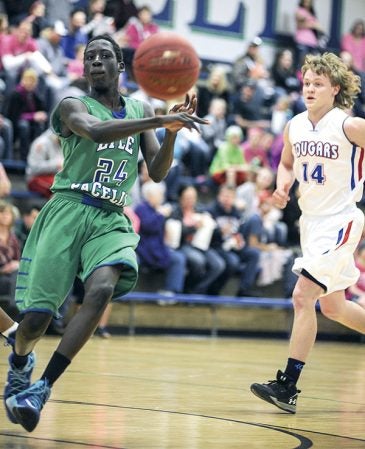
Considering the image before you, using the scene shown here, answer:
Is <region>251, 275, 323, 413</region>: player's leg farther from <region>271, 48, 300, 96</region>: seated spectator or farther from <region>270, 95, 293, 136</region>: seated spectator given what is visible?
<region>271, 48, 300, 96</region>: seated spectator

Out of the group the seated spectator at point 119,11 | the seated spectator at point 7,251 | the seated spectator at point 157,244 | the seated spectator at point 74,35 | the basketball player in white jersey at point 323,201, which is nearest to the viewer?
the basketball player in white jersey at point 323,201

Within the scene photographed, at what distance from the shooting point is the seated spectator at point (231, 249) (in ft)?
43.5

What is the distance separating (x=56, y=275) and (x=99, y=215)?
358 mm

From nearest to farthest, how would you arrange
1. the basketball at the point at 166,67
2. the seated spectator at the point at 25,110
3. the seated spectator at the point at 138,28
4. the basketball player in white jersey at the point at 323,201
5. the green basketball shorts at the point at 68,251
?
1. the green basketball shorts at the point at 68,251
2. the basketball player in white jersey at the point at 323,201
3. the basketball at the point at 166,67
4. the seated spectator at the point at 25,110
5. the seated spectator at the point at 138,28

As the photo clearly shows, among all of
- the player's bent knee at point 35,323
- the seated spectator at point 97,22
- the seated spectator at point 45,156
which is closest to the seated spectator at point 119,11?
the seated spectator at point 97,22

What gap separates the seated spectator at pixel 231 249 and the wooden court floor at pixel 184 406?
327cm

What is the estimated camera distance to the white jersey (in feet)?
20.2

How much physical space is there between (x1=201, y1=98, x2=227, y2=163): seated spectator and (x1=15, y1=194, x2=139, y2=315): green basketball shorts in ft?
33.3

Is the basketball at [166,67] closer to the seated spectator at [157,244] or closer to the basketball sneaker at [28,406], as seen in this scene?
the basketball sneaker at [28,406]

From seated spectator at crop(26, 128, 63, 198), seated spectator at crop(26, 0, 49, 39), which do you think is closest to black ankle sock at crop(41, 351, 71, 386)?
seated spectator at crop(26, 128, 63, 198)

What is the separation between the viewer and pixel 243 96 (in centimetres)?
1667

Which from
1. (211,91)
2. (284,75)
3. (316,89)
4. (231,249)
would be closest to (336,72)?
(316,89)

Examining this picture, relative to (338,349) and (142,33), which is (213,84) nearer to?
(142,33)

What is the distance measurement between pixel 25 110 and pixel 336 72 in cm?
731
